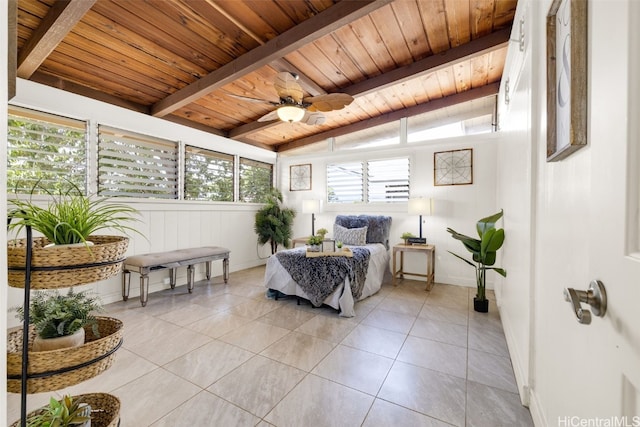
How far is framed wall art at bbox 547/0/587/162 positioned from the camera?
30.8 inches

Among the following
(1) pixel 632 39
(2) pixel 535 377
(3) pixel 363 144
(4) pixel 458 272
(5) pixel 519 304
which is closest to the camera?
(1) pixel 632 39

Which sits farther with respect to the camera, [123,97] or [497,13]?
[123,97]

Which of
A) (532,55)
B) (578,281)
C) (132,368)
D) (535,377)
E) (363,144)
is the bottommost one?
(132,368)

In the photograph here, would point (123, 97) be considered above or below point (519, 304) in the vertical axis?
above

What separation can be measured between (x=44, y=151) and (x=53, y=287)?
2.90 meters

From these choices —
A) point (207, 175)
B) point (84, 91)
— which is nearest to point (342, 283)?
point (207, 175)

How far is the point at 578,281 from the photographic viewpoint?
98 centimetres

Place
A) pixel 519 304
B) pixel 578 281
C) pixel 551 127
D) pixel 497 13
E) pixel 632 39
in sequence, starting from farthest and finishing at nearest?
pixel 497 13
pixel 519 304
pixel 551 127
pixel 578 281
pixel 632 39

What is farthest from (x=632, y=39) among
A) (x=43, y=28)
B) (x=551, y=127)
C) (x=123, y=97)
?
(x=123, y=97)

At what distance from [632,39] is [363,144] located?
4.71 meters

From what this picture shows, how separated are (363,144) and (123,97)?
3.78m

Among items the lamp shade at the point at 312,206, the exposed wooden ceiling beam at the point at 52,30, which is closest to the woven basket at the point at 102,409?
the exposed wooden ceiling beam at the point at 52,30

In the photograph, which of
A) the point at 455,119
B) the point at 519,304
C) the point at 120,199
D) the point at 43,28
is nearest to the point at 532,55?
the point at 519,304

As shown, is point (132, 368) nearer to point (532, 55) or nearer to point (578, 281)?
point (578, 281)
